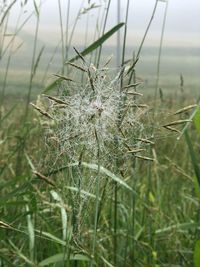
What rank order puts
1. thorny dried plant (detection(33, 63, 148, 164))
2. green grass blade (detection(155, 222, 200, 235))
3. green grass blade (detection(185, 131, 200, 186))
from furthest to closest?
green grass blade (detection(155, 222, 200, 235)) → green grass blade (detection(185, 131, 200, 186)) → thorny dried plant (detection(33, 63, 148, 164))

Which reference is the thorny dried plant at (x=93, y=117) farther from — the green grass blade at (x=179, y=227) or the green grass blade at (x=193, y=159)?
the green grass blade at (x=179, y=227)

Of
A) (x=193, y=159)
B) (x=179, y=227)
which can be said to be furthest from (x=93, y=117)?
(x=179, y=227)

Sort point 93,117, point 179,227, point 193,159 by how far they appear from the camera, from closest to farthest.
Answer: point 93,117
point 193,159
point 179,227

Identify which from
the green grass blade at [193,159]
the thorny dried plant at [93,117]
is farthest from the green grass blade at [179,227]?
the thorny dried plant at [93,117]

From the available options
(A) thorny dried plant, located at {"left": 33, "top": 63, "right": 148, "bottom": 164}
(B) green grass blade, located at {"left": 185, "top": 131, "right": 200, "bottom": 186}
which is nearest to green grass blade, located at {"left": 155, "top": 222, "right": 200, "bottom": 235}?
(B) green grass blade, located at {"left": 185, "top": 131, "right": 200, "bottom": 186}

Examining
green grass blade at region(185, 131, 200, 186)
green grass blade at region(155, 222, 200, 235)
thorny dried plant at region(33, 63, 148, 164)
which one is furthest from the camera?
green grass blade at region(155, 222, 200, 235)

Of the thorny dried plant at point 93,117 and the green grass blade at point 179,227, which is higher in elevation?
the thorny dried plant at point 93,117

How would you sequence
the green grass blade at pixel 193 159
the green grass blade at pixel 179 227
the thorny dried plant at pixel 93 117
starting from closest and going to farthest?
1. the thorny dried plant at pixel 93 117
2. the green grass blade at pixel 193 159
3. the green grass blade at pixel 179 227

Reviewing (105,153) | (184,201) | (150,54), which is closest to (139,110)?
(105,153)

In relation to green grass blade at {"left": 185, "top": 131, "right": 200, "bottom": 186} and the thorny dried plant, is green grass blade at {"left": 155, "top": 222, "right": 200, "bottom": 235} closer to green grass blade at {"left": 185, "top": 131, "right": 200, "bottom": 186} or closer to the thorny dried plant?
green grass blade at {"left": 185, "top": 131, "right": 200, "bottom": 186}

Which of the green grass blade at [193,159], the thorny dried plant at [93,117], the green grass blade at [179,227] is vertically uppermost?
the thorny dried plant at [93,117]

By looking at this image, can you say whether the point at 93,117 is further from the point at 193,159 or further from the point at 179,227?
the point at 179,227

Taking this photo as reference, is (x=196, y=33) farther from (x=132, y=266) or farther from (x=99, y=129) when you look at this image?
(x=99, y=129)
